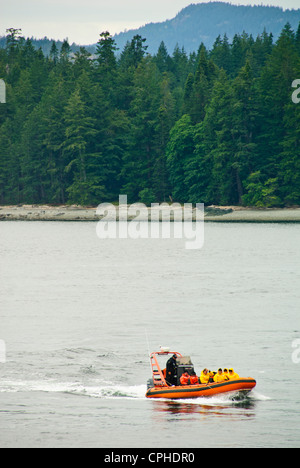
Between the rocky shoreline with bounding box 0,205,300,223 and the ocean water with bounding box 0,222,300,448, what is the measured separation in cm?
4009

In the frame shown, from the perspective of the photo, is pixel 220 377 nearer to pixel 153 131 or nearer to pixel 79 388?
pixel 79 388

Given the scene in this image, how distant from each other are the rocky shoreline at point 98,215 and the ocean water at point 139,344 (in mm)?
40095

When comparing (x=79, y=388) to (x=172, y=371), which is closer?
(x=172, y=371)

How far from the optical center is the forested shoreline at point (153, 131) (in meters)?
108

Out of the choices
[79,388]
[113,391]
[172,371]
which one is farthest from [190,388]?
[79,388]

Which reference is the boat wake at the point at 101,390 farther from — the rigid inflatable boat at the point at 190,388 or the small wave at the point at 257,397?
the rigid inflatable boat at the point at 190,388

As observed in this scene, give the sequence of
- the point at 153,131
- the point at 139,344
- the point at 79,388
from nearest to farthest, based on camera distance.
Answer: the point at 79,388, the point at 139,344, the point at 153,131

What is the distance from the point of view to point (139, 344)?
99.4 ft

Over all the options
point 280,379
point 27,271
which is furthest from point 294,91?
point 280,379

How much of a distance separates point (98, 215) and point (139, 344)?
3565 inches

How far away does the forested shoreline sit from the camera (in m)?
108

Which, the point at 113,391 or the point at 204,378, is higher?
the point at 204,378

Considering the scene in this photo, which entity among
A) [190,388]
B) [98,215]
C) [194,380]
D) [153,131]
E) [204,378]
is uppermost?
[153,131]
